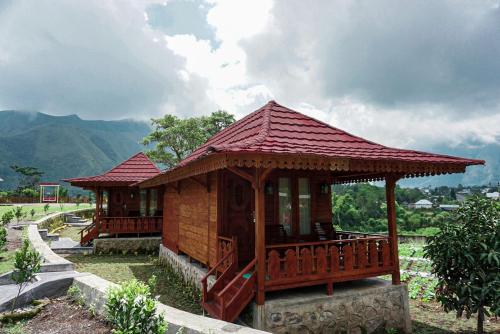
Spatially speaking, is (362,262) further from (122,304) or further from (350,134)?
(122,304)

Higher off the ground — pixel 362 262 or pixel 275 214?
pixel 275 214

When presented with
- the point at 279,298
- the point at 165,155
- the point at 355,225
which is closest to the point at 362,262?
the point at 279,298

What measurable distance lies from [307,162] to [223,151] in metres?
1.60

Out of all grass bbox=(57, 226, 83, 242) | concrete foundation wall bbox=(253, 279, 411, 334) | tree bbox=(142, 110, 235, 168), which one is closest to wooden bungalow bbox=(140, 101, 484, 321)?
concrete foundation wall bbox=(253, 279, 411, 334)

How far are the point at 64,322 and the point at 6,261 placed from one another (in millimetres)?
6437

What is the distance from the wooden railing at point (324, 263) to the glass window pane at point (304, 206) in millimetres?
1542

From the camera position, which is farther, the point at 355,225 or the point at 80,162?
the point at 80,162

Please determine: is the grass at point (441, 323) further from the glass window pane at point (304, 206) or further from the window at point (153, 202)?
the window at point (153, 202)

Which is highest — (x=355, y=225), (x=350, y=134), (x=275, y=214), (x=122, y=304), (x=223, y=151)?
(x=350, y=134)

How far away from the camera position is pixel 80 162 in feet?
490

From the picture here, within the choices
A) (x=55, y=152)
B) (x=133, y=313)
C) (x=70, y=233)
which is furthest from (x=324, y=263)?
(x=55, y=152)

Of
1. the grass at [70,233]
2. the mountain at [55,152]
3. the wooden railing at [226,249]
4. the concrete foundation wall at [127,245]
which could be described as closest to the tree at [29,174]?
the grass at [70,233]

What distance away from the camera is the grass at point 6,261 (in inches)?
330

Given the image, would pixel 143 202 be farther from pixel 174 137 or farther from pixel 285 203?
pixel 174 137
